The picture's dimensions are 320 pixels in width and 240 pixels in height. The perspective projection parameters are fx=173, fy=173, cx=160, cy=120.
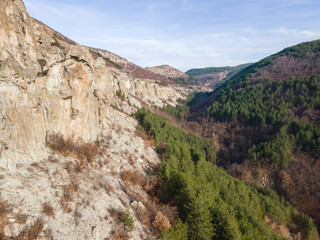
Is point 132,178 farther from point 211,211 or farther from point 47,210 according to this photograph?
point 47,210

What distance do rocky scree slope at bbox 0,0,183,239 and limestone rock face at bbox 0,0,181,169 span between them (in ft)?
0.22

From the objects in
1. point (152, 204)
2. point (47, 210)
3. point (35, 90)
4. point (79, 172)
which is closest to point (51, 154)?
point (79, 172)

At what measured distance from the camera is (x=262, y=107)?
93.6 meters

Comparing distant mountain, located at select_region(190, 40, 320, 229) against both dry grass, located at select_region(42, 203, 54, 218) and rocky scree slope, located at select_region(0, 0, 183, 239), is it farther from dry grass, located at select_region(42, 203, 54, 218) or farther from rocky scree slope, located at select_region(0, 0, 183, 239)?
dry grass, located at select_region(42, 203, 54, 218)

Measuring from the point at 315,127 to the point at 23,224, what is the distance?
3440 inches

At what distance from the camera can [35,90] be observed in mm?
15047

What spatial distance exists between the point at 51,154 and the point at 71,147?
2.96 metres

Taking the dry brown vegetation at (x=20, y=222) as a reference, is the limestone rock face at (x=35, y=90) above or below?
above

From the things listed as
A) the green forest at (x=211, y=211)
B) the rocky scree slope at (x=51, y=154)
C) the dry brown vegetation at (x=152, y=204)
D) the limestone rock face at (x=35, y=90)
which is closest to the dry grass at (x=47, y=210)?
the rocky scree slope at (x=51, y=154)

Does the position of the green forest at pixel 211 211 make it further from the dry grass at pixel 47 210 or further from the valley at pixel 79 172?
the dry grass at pixel 47 210

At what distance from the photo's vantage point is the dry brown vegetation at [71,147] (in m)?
16.7

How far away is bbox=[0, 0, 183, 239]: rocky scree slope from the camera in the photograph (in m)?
10.8

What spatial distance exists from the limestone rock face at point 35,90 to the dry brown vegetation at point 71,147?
735 mm

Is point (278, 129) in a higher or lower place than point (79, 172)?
lower
